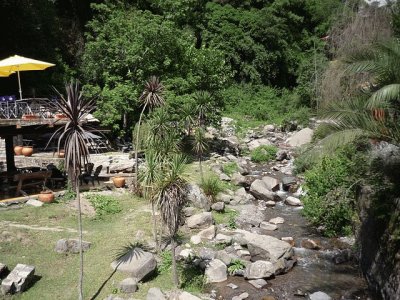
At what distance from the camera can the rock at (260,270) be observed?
511 inches

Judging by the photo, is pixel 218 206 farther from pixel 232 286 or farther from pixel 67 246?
pixel 67 246

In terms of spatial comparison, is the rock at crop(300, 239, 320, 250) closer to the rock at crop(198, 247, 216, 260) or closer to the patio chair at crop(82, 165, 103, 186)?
the rock at crop(198, 247, 216, 260)

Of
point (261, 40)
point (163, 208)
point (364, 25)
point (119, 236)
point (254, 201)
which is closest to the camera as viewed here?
point (163, 208)

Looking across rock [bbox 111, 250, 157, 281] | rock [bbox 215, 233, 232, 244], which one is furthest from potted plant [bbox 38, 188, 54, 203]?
rock [bbox 215, 233, 232, 244]

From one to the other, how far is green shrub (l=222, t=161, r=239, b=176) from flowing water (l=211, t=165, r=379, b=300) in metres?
7.49

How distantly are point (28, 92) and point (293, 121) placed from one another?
19.8 metres

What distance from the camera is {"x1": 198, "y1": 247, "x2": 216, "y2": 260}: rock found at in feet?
45.6

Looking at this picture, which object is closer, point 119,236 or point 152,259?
point 152,259

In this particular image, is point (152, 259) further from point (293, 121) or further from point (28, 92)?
point (293, 121)

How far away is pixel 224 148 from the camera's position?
2852cm

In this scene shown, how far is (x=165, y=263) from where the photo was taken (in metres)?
13.3

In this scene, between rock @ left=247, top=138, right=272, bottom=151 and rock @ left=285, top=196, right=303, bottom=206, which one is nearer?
rock @ left=285, top=196, right=303, bottom=206

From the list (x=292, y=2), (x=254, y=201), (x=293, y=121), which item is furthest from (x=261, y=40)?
(x=254, y=201)

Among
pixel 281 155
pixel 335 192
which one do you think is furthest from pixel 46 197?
pixel 281 155
